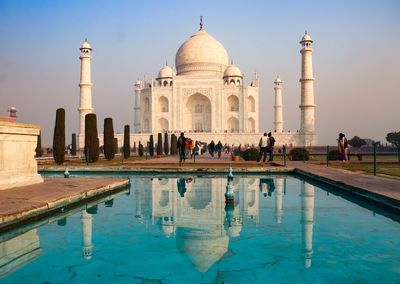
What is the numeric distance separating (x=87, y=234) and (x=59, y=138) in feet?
38.8

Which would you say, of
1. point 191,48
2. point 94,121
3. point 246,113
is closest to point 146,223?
point 94,121

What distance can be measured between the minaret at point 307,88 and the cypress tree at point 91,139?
899 inches

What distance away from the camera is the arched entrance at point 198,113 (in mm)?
42562

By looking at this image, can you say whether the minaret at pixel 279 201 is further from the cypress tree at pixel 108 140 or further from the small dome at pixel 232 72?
the small dome at pixel 232 72

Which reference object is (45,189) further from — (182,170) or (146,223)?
(182,170)

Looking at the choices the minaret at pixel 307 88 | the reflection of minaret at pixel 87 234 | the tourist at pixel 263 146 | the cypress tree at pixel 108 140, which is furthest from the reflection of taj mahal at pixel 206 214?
the minaret at pixel 307 88

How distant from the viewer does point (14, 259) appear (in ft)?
10.2

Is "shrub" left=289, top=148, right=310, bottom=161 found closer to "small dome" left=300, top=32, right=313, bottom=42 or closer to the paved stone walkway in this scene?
the paved stone walkway

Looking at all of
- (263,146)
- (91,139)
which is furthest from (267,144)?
(91,139)

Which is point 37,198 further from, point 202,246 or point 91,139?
point 91,139

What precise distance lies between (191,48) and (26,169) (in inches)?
1471

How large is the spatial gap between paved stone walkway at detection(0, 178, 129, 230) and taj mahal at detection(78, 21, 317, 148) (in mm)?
30505

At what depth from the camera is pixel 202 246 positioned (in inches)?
134

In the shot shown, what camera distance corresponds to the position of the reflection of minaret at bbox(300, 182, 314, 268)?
3.24 metres
